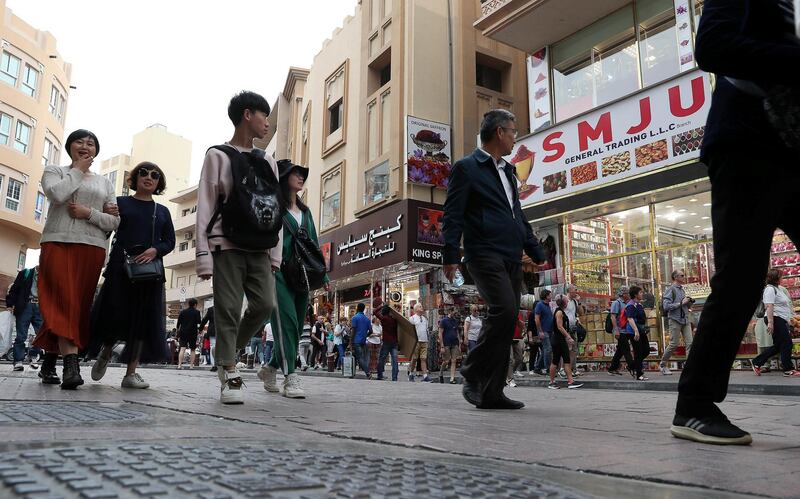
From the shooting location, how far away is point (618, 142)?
46.8ft

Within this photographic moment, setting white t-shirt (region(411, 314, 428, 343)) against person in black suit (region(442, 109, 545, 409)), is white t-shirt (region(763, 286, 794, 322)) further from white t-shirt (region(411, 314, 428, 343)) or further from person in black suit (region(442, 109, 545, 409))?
person in black suit (region(442, 109, 545, 409))

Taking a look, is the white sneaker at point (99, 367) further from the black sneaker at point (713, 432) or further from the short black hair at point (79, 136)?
the black sneaker at point (713, 432)

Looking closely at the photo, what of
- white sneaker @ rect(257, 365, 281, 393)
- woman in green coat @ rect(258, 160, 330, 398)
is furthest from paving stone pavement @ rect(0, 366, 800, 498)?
white sneaker @ rect(257, 365, 281, 393)

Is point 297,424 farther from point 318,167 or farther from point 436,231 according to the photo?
point 318,167

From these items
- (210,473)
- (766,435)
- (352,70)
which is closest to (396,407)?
(766,435)

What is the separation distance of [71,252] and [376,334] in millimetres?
9433

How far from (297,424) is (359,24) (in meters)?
25.9

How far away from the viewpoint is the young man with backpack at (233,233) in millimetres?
4141

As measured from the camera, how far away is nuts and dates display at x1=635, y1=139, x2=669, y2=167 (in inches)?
521

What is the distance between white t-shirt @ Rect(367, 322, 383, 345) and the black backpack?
9644mm

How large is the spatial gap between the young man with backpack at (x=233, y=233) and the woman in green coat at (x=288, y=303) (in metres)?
0.83

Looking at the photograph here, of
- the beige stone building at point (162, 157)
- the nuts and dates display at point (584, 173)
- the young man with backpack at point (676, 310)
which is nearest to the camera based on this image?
the young man with backpack at point (676, 310)

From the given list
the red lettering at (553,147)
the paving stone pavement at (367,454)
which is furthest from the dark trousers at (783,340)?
the paving stone pavement at (367,454)

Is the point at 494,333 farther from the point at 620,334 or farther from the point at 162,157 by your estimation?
the point at 162,157
